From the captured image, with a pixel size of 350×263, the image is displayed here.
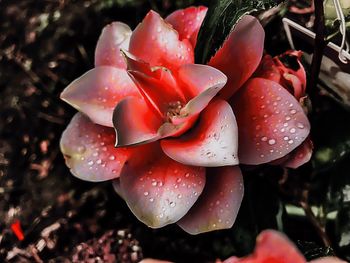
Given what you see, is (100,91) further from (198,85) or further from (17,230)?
(17,230)

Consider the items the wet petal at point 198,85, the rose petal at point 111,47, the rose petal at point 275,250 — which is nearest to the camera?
the rose petal at point 275,250

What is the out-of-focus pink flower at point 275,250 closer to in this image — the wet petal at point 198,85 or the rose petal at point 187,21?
the wet petal at point 198,85

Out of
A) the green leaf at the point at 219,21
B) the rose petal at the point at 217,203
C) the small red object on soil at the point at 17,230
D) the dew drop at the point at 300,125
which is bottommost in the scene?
the small red object on soil at the point at 17,230

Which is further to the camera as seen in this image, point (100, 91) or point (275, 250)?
point (100, 91)

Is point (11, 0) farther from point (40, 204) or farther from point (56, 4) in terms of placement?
point (40, 204)

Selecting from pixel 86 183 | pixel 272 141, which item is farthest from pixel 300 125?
pixel 86 183

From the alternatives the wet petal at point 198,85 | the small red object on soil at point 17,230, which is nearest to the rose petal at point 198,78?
the wet petal at point 198,85
